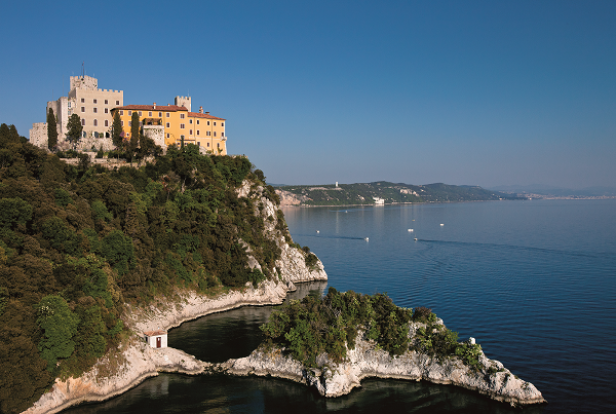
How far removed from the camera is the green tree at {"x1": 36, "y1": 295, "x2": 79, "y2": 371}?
3531 centimetres

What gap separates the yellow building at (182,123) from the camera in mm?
83062

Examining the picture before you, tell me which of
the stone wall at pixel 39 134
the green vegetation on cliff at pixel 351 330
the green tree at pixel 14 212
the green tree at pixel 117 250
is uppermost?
the stone wall at pixel 39 134

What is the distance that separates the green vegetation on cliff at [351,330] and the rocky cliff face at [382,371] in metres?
0.66

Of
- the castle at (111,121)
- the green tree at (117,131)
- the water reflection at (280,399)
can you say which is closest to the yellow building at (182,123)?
the castle at (111,121)

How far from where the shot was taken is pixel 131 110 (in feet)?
271

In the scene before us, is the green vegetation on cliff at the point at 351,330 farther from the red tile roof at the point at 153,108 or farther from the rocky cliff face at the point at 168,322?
the red tile roof at the point at 153,108

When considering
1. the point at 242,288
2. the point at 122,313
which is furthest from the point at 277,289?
the point at 122,313

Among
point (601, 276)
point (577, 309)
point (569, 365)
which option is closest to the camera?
point (569, 365)

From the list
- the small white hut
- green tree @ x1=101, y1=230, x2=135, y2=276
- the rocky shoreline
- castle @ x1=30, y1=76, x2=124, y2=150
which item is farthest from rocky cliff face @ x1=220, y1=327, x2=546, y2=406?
castle @ x1=30, y1=76, x2=124, y2=150

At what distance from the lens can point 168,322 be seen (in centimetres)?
5422

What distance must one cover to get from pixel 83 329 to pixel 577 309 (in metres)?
58.7

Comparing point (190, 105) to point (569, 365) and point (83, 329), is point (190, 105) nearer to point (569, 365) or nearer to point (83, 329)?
point (83, 329)

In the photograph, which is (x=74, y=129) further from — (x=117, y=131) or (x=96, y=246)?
(x=96, y=246)

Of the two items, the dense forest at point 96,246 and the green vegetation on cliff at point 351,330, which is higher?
the dense forest at point 96,246
